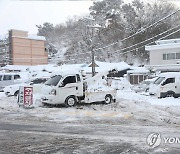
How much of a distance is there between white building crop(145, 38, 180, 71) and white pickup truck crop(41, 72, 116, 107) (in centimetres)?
2590

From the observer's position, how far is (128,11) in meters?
77.4

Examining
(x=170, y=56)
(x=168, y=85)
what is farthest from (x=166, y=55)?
(x=168, y=85)

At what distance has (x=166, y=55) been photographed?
151 feet

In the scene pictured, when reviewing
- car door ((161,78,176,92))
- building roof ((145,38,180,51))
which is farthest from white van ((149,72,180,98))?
building roof ((145,38,180,51))

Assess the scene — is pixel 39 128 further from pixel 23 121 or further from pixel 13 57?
pixel 13 57

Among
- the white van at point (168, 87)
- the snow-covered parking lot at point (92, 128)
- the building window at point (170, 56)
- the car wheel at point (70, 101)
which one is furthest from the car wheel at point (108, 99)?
the building window at point (170, 56)

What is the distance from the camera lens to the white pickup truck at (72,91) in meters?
18.9

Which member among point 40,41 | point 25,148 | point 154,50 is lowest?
point 25,148

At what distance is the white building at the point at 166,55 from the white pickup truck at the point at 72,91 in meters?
25.9

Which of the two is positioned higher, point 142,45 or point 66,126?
point 142,45

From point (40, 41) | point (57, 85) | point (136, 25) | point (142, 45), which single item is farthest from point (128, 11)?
point (57, 85)

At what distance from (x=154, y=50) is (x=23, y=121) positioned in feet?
116

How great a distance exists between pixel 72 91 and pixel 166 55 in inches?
1157

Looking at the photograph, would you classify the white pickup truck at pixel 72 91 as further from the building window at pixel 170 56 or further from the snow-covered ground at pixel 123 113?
the building window at pixel 170 56
